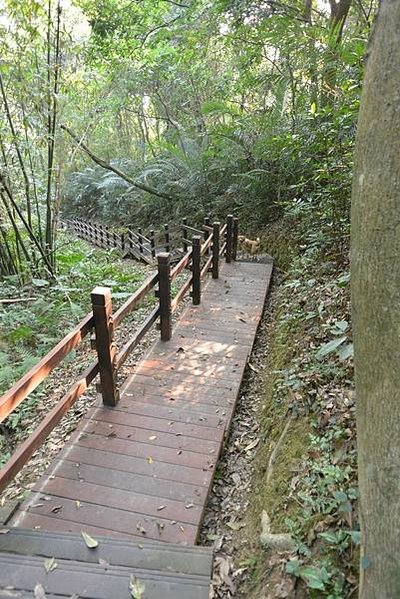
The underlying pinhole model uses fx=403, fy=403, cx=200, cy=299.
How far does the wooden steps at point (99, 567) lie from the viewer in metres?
1.64

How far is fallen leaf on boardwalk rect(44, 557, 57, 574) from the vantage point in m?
1.74

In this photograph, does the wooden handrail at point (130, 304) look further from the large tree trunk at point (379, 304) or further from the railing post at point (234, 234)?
the railing post at point (234, 234)

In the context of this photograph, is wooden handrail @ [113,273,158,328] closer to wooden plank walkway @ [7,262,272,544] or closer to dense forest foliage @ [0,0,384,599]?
wooden plank walkway @ [7,262,272,544]

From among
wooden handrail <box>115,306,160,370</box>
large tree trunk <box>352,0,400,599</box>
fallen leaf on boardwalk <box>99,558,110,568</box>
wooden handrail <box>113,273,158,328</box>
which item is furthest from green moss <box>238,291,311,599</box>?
wooden handrail <box>113,273,158,328</box>

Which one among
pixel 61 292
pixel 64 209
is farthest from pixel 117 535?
pixel 64 209

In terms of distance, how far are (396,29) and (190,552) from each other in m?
2.14

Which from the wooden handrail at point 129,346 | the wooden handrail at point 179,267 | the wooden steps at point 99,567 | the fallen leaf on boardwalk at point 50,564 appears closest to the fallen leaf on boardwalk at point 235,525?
the wooden steps at point 99,567

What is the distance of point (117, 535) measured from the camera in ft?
7.09

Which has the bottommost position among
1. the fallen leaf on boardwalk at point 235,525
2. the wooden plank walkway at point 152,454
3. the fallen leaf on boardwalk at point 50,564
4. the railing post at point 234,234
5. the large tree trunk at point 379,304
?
the fallen leaf on boardwalk at point 235,525

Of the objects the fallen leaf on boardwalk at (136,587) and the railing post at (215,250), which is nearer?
the fallen leaf on boardwalk at (136,587)

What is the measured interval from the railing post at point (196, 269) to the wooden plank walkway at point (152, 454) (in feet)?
3.55

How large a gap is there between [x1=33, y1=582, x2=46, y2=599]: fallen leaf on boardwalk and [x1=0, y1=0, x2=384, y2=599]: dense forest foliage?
854mm

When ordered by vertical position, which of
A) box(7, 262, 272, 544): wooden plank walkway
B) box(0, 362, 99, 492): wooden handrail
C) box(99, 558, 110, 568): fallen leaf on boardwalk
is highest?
box(0, 362, 99, 492): wooden handrail

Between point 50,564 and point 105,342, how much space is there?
4.64 feet
